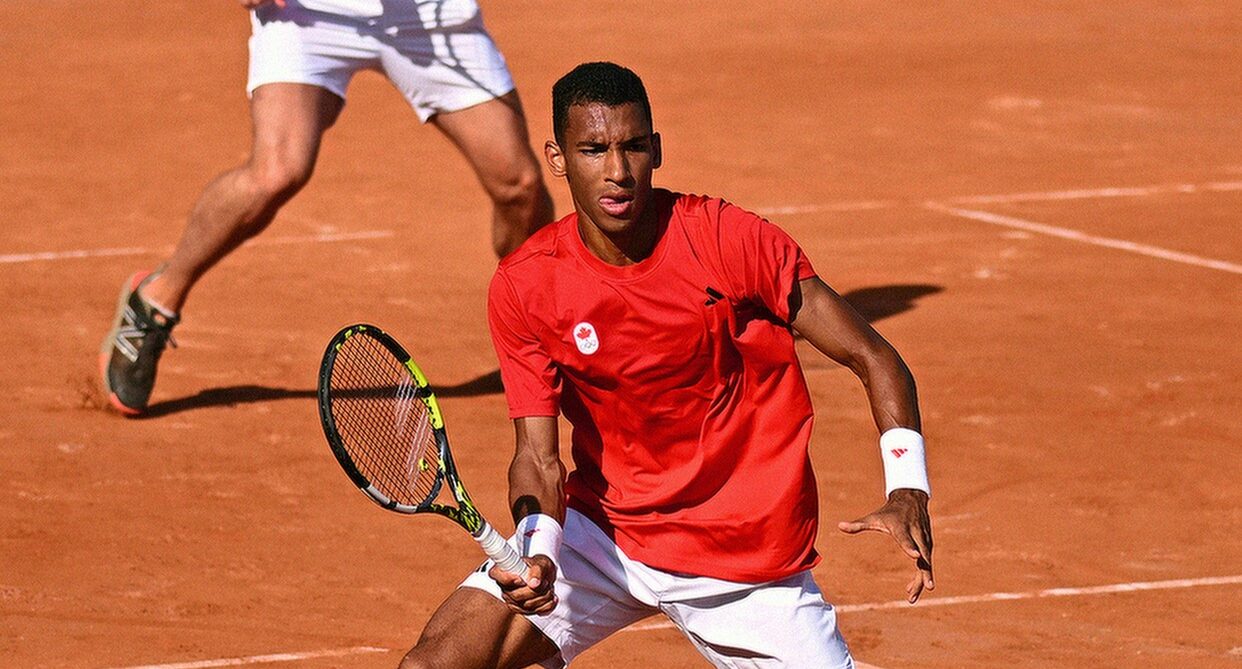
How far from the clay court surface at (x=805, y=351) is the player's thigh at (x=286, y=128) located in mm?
1015

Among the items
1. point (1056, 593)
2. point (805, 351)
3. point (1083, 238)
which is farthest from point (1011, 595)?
point (1083, 238)

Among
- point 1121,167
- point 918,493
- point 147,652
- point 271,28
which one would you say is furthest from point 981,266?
point 918,493

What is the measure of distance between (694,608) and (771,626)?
0.19 m

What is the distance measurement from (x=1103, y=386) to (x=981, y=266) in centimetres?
205

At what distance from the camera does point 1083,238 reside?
422 inches

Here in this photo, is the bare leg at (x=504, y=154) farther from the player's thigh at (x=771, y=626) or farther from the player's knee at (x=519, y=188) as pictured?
the player's thigh at (x=771, y=626)

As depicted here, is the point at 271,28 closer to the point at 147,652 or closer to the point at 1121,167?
the point at 147,652

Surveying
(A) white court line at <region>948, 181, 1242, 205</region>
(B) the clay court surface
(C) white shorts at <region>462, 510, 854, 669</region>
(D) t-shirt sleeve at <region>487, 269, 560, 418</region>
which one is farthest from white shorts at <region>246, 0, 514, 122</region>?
(A) white court line at <region>948, 181, 1242, 205</region>

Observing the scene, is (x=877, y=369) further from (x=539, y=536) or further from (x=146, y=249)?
(x=146, y=249)

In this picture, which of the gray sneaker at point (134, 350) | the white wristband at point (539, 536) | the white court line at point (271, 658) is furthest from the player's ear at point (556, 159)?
the gray sneaker at point (134, 350)

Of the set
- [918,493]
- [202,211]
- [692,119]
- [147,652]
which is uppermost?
[918,493]

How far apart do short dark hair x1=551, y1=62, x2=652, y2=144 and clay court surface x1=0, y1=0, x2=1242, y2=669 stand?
6.17 ft

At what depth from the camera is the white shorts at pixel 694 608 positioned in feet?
14.7

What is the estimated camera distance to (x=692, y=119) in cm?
1409
